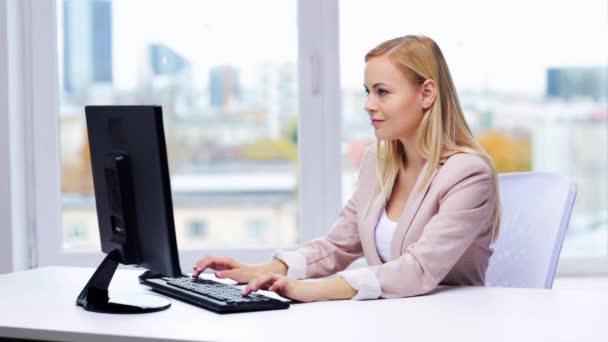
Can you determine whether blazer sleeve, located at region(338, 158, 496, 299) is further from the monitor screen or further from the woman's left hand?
the monitor screen

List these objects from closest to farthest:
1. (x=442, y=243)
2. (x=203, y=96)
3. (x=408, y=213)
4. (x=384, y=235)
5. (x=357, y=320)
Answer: (x=357, y=320), (x=442, y=243), (x=408, y=213), (x=384, y=235), (x=203, y=96)

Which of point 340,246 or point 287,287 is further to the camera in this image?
point 340,246

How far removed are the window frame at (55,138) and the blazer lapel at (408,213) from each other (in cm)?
111

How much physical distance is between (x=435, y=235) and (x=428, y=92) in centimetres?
39

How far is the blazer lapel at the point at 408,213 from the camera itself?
2191 millimetres

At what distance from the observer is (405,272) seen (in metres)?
2.00

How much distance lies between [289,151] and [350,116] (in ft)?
0.84

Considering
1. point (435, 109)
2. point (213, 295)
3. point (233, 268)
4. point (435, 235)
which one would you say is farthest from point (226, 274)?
point (435, 109)

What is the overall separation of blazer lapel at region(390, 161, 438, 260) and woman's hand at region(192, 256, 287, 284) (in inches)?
11.5

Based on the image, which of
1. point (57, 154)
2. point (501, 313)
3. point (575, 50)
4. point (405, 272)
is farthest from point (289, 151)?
point (501, 313)

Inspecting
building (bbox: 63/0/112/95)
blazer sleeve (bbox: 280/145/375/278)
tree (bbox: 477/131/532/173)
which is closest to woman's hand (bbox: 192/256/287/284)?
blazer sleeve (bbox: 280/145/375/278)

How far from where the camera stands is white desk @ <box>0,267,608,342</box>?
160cm

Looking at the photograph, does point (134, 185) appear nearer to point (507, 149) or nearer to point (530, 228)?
point (530, 228)

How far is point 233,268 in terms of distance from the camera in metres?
2.28
